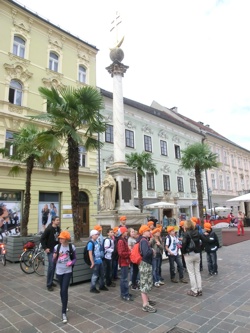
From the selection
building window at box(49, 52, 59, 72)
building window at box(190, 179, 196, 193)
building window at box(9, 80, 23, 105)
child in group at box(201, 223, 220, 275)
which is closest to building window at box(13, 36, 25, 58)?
building window at box(49, 52, 59, 72)

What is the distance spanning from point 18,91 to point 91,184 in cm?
922

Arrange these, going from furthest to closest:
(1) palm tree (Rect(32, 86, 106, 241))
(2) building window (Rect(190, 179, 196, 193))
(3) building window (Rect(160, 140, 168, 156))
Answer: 1. (2) building window (Rect(190, 179, 196, 193))
2. (3) building window (Rect(160, 140, 168, 156))
3. (1) palm tree (Rect(32, 86, 106, 241))

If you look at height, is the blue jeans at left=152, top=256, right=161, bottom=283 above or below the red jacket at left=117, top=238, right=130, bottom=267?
below

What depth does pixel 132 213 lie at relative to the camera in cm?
1120

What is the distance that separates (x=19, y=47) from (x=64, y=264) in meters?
19.5

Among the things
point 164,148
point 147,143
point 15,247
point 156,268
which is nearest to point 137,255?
point 156,268

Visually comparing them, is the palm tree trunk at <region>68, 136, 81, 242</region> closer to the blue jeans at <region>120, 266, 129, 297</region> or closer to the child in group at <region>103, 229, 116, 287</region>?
the child in group at <region>103, 229, 116, 287</region>

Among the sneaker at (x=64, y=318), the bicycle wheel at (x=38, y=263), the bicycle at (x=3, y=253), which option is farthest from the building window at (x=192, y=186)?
the sneaker at (x=64, y=318)

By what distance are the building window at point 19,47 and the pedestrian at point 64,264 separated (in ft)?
61.2

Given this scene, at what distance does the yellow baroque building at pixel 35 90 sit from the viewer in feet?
56.0

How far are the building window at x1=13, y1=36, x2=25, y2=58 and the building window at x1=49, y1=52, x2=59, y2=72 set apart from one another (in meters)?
2.31

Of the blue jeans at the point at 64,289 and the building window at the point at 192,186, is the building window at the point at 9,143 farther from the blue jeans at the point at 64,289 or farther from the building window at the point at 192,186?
the building window at the point at 192,186

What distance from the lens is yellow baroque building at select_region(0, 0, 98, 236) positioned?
17.1 metres

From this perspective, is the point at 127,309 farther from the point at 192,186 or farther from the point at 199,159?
the point at 192,186
